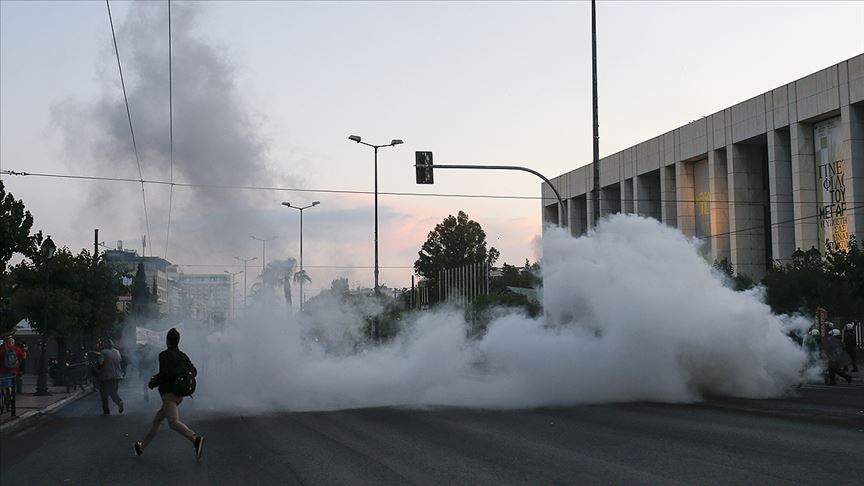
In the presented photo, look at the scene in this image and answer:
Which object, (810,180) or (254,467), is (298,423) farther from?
(810,180)

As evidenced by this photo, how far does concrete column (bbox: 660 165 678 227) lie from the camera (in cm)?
6575

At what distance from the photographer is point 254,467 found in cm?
1071

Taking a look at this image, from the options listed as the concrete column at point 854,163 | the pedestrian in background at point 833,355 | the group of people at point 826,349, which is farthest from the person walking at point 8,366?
the concrete column at point 854,163

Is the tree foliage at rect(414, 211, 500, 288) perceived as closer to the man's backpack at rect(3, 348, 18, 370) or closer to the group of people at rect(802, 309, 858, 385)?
the group of people at rect(802, 309, 858, 385)

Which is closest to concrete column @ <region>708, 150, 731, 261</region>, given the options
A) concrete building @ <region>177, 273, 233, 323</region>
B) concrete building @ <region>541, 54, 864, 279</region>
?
concrete building @ <region>541, 54, 864, 279</region>

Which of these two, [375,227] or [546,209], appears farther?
[546,209]

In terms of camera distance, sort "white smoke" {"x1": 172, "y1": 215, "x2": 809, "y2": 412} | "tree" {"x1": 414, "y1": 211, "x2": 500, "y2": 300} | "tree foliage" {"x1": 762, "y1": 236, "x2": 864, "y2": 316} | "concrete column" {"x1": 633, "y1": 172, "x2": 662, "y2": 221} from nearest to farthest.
A: "white smoke" {"x1": 172, "y1": 215, "x2": 809, "y2": 412}
"tree foliage" {"x1": 762, "y1": 236, "x2": 864, "y2": 316}
"concrete column" {"x1": 633, "y1": 172, "x2": 662, "y2": 221}
"tree" {"x1": 414, "y1": 211, "x2": 500, "y2": 300}

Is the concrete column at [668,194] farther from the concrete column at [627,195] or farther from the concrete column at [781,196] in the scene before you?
the concrete column at [781,196]

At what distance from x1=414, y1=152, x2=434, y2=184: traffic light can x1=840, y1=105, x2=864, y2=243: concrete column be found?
28.8m

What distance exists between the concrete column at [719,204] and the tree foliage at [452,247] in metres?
43.6

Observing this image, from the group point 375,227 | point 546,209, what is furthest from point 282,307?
point 546,209

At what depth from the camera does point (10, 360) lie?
2050cm

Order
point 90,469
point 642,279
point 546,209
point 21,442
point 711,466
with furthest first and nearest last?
point 546,209 < point 642,279 < point 21,442 < point 90,469 < point 711,466

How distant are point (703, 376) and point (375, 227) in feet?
107
